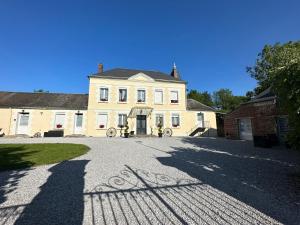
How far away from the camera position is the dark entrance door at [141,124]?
788 inches

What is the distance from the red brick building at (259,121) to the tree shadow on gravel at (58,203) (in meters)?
11.2

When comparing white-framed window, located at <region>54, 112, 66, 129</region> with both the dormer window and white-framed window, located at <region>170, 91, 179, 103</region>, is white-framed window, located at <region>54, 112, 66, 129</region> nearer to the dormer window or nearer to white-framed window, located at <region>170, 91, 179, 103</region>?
the dormer window

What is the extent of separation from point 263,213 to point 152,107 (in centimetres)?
1776

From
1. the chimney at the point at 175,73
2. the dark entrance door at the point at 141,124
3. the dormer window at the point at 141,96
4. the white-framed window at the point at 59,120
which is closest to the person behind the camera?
the white-framed window at the point at 59,120

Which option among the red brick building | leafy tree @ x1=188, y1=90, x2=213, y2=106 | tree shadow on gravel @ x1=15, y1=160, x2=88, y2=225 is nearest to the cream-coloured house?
the red brick building

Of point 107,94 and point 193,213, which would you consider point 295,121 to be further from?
point 107,94

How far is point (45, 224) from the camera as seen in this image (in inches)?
104

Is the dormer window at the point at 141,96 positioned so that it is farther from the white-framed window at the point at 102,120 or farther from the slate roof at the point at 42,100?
the slate roof at the point at 42,100

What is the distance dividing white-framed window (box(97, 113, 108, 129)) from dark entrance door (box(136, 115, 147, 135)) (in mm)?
3546

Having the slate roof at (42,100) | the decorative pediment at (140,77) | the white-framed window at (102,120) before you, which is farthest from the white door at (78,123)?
the decorative pediment at (140,77)

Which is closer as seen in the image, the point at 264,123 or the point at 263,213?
the point at 263,213

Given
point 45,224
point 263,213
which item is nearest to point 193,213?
point 263,213

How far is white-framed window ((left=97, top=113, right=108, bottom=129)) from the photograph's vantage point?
19052 mm

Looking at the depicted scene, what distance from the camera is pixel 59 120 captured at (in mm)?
19172
